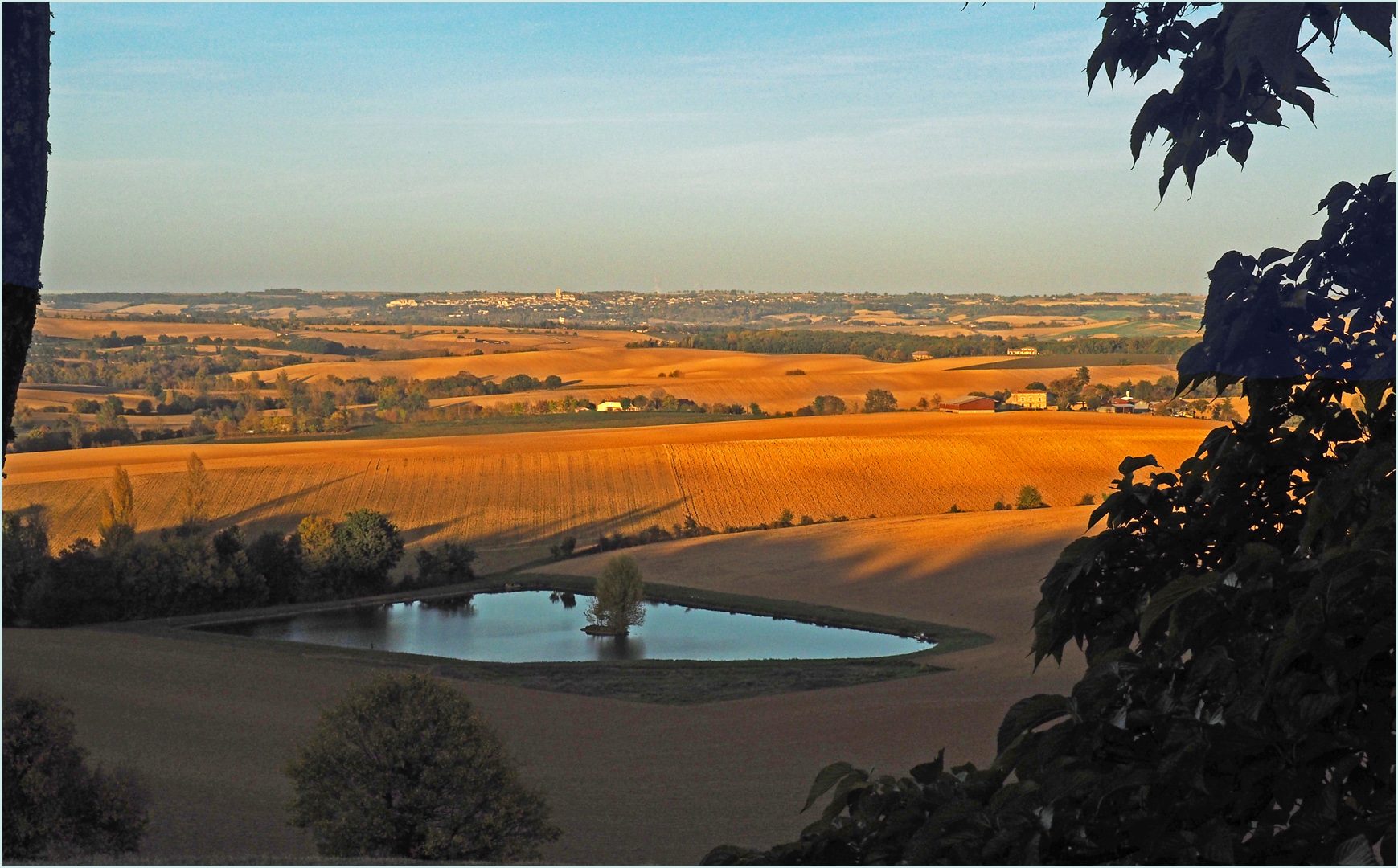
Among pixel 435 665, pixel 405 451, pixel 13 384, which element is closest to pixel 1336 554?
pixel 13 384

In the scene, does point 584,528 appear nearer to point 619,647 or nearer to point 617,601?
point 617,601

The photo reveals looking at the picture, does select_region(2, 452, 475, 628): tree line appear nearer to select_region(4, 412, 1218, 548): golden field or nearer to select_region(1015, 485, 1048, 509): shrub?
select_region(4, 412, 1218, 548): golden field

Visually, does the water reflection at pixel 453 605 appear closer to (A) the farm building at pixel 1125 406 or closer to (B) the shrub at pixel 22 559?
(B) the shrub at pixel 22 559

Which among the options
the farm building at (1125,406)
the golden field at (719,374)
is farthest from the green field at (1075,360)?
the farm building at (1125,406)

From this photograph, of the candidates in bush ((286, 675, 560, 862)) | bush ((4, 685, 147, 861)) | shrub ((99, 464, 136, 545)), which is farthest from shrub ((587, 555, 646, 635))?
bush ((4, 685, 147, 861))

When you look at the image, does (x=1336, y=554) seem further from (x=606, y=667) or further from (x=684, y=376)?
(x=684, y=376)

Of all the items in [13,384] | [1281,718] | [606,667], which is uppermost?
[13,384]

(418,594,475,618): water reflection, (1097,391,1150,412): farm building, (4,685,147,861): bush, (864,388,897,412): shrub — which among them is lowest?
(418,594,475,618): water reflection
